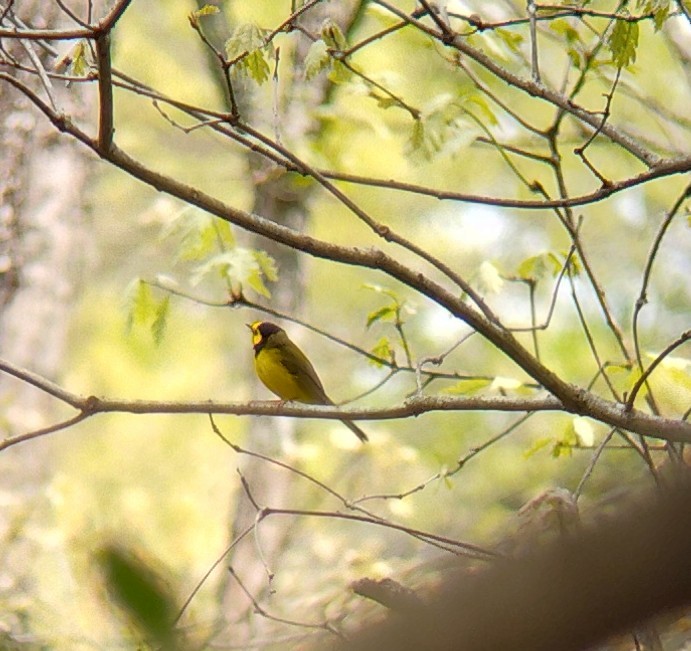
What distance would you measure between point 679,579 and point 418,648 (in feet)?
0.42

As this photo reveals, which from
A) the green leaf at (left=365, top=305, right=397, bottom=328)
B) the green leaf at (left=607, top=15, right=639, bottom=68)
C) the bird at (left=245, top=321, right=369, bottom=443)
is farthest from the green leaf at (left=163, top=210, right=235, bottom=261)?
the bird at (left=245, top=321, right=369, bottom=443)

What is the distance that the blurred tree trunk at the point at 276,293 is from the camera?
16.7 ft

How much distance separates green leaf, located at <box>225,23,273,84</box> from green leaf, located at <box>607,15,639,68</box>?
796mm

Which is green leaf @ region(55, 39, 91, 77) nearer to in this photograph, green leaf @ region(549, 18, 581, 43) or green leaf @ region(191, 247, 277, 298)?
green leaf @ region(191, 247, 277, 298)

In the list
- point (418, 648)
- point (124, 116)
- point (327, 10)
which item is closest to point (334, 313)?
point (124, 116)

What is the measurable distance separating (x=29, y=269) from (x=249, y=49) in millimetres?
2452

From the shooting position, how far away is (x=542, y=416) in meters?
10.9

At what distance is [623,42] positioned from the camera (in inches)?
86.3

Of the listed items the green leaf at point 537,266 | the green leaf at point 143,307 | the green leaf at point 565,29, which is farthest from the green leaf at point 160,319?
the green leaf at point 565,29

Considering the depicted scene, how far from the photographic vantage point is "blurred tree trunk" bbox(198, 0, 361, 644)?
5.08 meters

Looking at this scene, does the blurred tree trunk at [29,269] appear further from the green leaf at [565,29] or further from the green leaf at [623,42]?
the green leaf at [623,42]

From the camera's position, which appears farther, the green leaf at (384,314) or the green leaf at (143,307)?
the green leaf at (143,307)

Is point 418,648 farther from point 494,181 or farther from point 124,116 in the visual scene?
point 494,181

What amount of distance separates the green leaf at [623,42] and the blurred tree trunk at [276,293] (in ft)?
9.00
